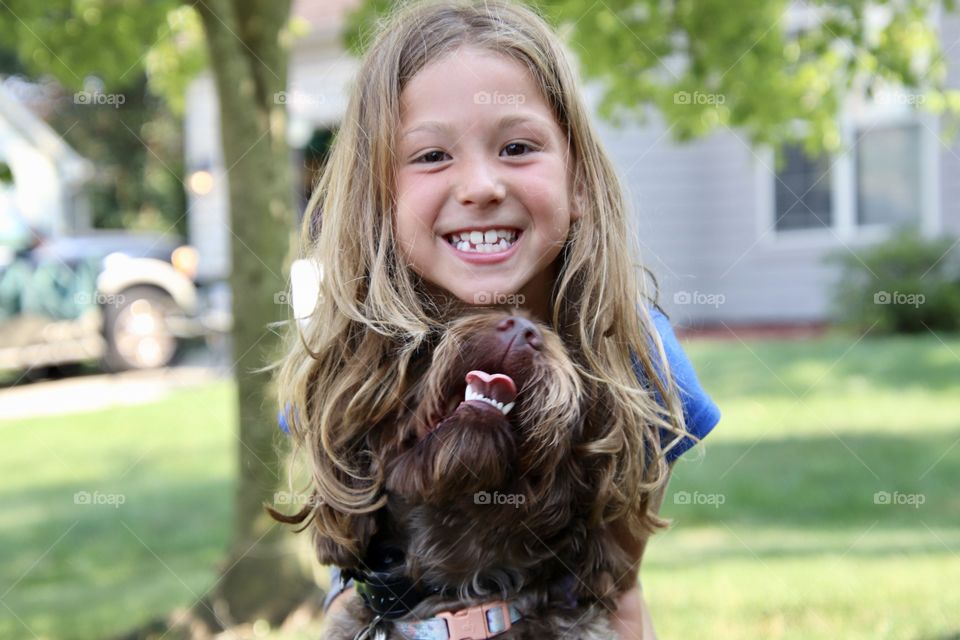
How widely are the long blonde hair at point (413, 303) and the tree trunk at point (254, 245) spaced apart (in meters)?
2.13

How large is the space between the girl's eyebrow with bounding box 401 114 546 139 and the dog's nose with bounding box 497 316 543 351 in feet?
1.42

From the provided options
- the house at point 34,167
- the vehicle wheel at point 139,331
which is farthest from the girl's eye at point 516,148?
the house at point 34,167

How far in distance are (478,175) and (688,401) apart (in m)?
0.80

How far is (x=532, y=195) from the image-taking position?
7.06ft

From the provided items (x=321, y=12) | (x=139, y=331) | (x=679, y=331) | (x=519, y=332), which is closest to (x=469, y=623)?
(x=519, y=332)

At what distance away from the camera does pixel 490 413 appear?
1.89m

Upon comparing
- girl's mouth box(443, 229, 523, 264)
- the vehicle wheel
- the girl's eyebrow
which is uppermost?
the girl's eyebrow

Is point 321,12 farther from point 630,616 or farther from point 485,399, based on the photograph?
point 485,399

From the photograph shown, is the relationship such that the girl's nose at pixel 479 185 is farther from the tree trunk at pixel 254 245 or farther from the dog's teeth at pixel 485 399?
the tree trunk at pixel 254 245

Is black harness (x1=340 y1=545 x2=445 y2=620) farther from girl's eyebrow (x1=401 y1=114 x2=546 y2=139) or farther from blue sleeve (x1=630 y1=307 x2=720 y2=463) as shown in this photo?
girl's eyebrow (x1=401 y1=114 x2=546 y2=139)

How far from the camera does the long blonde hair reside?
7.08ft

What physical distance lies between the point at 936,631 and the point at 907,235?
865 centimetres

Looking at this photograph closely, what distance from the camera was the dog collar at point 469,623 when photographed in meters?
2.12

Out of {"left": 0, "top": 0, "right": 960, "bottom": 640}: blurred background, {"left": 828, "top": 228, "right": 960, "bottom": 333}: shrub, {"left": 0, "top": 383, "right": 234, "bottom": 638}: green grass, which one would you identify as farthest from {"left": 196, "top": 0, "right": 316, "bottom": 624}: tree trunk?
{"left": 828, "top": 228, "right": 960, "bottom": 333}: shrub
